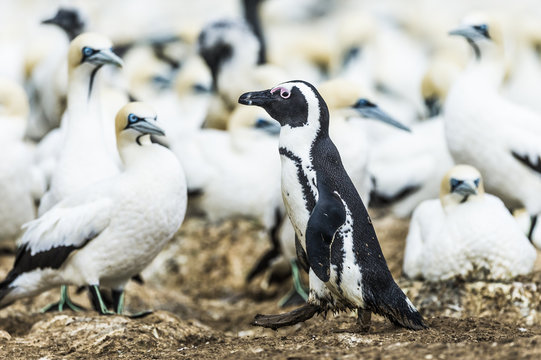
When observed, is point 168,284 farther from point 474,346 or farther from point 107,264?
point 474,346

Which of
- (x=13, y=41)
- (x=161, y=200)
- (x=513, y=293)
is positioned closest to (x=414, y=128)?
(x=513, y=293)

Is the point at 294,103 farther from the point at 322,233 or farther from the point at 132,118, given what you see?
the point at 132,118

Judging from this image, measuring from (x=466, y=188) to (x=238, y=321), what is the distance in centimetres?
227

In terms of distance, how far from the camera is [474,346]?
570 centimetres

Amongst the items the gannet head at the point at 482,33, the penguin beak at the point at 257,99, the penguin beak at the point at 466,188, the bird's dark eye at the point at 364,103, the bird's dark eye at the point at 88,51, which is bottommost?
the penguin beak at the point at 466,188

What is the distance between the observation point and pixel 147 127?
7.79 m

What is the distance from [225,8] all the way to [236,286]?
49.6 ft

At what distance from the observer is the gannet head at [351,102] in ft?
29.2

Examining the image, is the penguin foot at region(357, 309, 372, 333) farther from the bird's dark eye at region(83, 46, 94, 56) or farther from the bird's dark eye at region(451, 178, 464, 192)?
the bird's dark eye at region(83, 46, 94, 56)

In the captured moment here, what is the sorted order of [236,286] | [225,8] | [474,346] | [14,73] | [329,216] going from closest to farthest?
[474,346], [329,216], [236,286], [14,73], [225,8]

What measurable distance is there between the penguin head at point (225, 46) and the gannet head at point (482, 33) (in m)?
4.55

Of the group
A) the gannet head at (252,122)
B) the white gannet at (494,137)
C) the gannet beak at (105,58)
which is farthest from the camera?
the gannet head at (252,122)

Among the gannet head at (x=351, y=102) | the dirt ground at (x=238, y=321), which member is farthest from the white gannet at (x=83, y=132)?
the gannet head at (x=351, y=102)

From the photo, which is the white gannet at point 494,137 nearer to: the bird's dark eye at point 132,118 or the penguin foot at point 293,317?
the bird's dark eye at point 132,118
